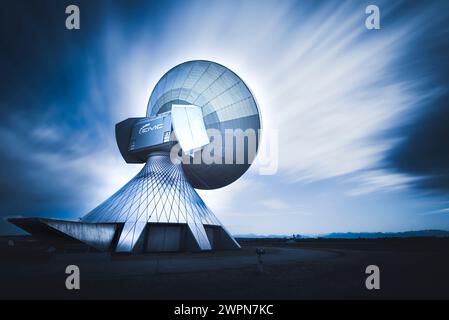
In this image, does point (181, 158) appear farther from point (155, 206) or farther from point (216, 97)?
point (216, 97)

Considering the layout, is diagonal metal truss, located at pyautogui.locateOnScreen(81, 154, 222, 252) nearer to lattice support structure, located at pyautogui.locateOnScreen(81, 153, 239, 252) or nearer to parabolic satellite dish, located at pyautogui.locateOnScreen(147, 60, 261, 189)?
lattice support structure, located at pyautogui.locateOnScreen(81, 153, 239, 252)

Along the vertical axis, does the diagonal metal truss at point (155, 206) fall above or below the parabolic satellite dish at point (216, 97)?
below

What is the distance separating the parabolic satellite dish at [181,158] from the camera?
22277 mm

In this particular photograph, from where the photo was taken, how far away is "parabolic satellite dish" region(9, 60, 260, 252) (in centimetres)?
2228

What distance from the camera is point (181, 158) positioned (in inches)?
1127

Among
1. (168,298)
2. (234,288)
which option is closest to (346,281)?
(234,288)

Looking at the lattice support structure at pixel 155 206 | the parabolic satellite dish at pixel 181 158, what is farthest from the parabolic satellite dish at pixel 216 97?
the lattice support structure at pixel 155 206

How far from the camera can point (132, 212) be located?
22219mm

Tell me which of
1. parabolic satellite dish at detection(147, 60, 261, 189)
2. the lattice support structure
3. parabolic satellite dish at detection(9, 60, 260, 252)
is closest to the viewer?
the lattice support structure

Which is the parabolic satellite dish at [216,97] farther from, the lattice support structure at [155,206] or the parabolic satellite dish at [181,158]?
the lattice support structure at [155,206]

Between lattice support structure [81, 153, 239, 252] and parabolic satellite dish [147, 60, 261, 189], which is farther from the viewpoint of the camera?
parabolic satellite dish [147, 60, 261, 189]

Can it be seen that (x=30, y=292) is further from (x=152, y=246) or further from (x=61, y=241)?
(x=152, y=246)

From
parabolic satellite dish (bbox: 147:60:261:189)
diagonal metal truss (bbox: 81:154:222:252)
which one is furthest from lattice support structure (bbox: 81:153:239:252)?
parabolic satellite dish (bbox: 147:60:261:189)

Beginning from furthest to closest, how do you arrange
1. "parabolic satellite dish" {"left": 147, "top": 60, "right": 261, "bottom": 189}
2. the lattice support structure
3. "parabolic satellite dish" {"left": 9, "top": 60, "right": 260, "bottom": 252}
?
"parabolic satellite dish" {"left": 147, "top": 60, "right": 261, "bottom": 189} → "parabolic satellite dish" {"left": 9, "top": 60, "right": 260, "bottom": 252} → the lattice support structure
